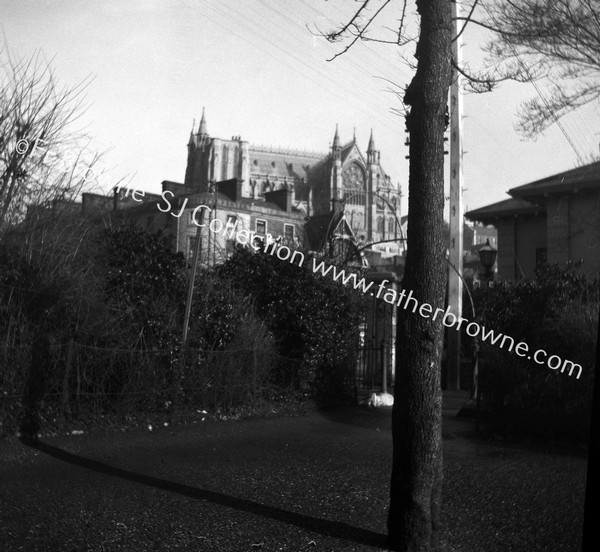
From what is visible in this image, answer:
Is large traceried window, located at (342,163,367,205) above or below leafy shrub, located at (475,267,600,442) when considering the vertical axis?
above

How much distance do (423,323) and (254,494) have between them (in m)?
2.50

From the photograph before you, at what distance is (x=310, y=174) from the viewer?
16338 cm

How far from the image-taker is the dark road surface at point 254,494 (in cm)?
554

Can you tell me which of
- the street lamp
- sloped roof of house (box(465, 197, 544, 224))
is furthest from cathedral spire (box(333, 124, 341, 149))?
the street lamp

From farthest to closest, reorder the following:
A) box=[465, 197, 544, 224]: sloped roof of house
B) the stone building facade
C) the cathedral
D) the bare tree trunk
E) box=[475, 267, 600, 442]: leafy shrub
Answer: the cathedral → box=[465, 197, 544, 224]: sloped roof of house → the stone building facade → box=[475, 267, 600, 442]: leafy shrub → the bare tree trunk

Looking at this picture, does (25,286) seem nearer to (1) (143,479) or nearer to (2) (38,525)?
(1) (143,479)

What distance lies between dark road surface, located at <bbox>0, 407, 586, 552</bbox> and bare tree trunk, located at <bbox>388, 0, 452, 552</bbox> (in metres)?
0.39

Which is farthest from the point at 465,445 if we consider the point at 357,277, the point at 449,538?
the point at 357,277

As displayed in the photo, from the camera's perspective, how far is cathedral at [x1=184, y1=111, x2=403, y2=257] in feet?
466

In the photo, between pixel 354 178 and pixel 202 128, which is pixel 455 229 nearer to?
pixel 202 128

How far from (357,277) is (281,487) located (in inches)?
390

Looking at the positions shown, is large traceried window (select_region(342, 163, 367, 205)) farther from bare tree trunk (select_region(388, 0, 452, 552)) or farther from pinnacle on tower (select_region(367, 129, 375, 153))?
bare tree trunk (select_region(388, 0, 452, 552))

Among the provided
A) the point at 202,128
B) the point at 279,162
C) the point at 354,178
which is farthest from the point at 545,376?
the point at 279,162

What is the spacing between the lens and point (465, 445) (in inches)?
405
